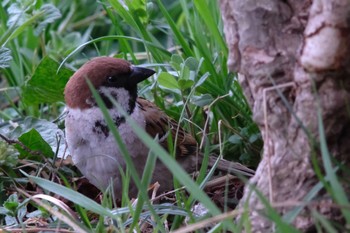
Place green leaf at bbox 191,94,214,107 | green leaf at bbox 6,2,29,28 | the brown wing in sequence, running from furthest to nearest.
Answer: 1. green leaf at bbox 6,2,29,28
2. the brown wing
3. green leaf at bbox 191,94,214,107

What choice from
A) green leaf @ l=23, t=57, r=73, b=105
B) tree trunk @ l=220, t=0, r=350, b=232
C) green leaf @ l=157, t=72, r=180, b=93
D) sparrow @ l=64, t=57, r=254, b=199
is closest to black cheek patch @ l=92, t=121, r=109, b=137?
sparrow @ l=64, t=57, r=254, b=199

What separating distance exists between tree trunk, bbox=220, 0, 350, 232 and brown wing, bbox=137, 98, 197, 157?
0.94m

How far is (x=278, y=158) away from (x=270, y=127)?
0.07 metres

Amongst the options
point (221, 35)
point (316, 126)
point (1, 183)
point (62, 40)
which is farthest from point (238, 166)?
point (62, 40)

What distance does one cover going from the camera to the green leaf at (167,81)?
2527 mm

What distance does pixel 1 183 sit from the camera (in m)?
2.60

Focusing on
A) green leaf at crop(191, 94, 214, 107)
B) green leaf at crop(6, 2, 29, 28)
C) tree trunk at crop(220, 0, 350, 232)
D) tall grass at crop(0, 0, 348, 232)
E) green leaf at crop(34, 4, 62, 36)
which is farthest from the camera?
green leaf at crop(34, 4, 62, 36)

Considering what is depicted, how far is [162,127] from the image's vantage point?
108 inches

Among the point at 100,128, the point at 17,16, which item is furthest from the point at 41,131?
the point at 17,16

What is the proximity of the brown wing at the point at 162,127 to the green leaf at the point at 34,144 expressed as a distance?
1.19 feet

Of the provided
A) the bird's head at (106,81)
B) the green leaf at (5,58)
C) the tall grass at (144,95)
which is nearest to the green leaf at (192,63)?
the tall grass at (144,95)

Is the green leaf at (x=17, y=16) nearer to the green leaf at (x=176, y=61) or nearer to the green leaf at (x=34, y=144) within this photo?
the green leaf at (x=34, y=144)

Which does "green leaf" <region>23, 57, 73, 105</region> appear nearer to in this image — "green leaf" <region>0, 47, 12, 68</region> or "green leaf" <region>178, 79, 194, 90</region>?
"green leaf" <region>0, 47, 12, 68</region>

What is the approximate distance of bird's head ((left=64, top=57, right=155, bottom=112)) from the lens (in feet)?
8.39
